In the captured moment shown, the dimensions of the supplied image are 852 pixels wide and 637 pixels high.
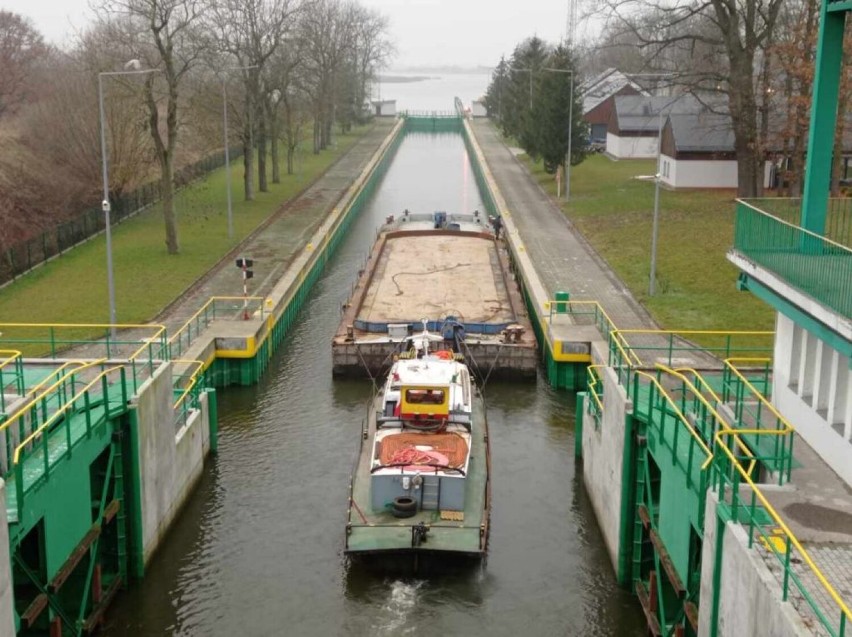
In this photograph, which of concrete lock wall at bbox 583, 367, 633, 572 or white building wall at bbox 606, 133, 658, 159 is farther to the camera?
white building wall at bbox 606, 133, 658, 159

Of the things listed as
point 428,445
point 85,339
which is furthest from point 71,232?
point 428,445

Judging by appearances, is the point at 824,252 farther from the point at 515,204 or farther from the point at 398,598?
the point at 515,204

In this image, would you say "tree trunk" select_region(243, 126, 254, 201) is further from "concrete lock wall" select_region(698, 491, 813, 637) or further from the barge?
"concrete lock wall" select_region(698, 491, 813, 637)

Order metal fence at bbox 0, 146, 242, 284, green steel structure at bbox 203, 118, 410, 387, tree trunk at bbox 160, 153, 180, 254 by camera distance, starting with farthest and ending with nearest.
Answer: tree trunk at bbox 160, 153, 180, 254, metal fence at bbox 0, 146, 242, 284, green steel structure at bbox 203, 118, 410, 387

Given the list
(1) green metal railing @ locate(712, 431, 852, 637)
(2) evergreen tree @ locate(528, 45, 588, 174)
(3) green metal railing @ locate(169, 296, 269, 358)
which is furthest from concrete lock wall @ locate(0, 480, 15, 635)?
(2) evergreen tree @ locate(528, 45, 588, 174)

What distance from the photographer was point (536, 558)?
22547 millimetres

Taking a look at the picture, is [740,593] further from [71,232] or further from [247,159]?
[247,159]

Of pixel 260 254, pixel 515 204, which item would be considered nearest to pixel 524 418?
pixel 260 254

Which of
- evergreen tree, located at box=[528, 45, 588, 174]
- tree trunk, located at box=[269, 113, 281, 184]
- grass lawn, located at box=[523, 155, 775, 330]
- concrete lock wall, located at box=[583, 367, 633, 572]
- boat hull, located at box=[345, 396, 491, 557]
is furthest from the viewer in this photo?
tree trunk, located at box=[269, 113, 281, 184]

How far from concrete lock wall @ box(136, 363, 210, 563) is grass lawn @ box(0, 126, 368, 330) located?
39.0ft

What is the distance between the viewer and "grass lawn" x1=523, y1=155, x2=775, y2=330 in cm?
3647

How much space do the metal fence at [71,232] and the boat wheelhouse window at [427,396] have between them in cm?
2409

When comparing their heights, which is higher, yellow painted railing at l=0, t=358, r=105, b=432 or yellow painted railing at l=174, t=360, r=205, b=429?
yellow painted railing at l=0, t=358, r=105, b=432

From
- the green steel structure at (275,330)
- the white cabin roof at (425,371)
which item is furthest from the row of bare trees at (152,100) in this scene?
the white cabin roof at (425,371)
